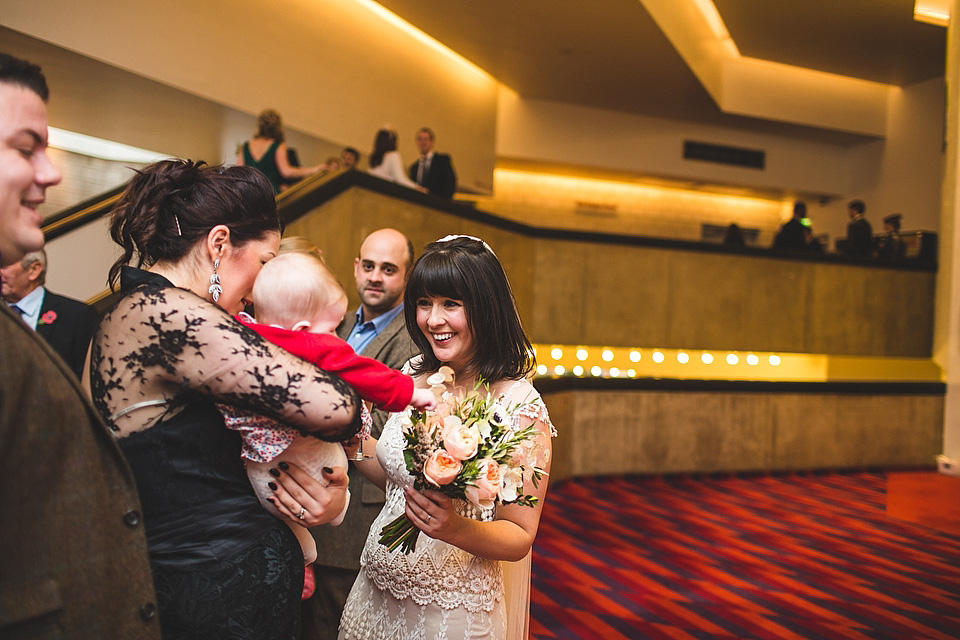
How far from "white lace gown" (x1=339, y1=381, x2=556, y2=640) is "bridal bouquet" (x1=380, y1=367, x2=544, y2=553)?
11.3 inches

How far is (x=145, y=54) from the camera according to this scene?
766 centimetres

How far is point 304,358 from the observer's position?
4.84 ft

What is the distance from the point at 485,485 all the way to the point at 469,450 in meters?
0.09

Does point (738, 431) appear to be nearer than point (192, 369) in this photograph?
No

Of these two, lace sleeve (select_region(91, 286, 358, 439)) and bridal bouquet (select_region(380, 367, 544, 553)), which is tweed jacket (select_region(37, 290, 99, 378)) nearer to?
lace sleeve (select_region(91, 286, 358, 439))

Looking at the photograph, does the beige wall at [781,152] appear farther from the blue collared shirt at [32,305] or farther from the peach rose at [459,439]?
the peach rose at [459,439]

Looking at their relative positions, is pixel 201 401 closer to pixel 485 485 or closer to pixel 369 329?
pixel 485 485

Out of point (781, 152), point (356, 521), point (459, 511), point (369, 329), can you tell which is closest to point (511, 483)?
point (459, 511)

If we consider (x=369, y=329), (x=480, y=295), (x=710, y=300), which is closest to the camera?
(x=480, y=295)

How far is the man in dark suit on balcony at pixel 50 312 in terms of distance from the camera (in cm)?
294

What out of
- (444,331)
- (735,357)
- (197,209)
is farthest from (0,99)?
(735,357)

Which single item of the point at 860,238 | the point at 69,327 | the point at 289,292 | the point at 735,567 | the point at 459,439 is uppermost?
the point at 860,238

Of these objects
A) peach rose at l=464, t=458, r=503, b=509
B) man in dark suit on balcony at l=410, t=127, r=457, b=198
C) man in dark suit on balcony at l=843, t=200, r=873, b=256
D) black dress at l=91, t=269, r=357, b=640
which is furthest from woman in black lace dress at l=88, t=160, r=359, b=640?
man in dark suit on balcony at l=843, t=200, r=873, b=256

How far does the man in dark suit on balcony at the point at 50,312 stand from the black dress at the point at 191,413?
1780mm
